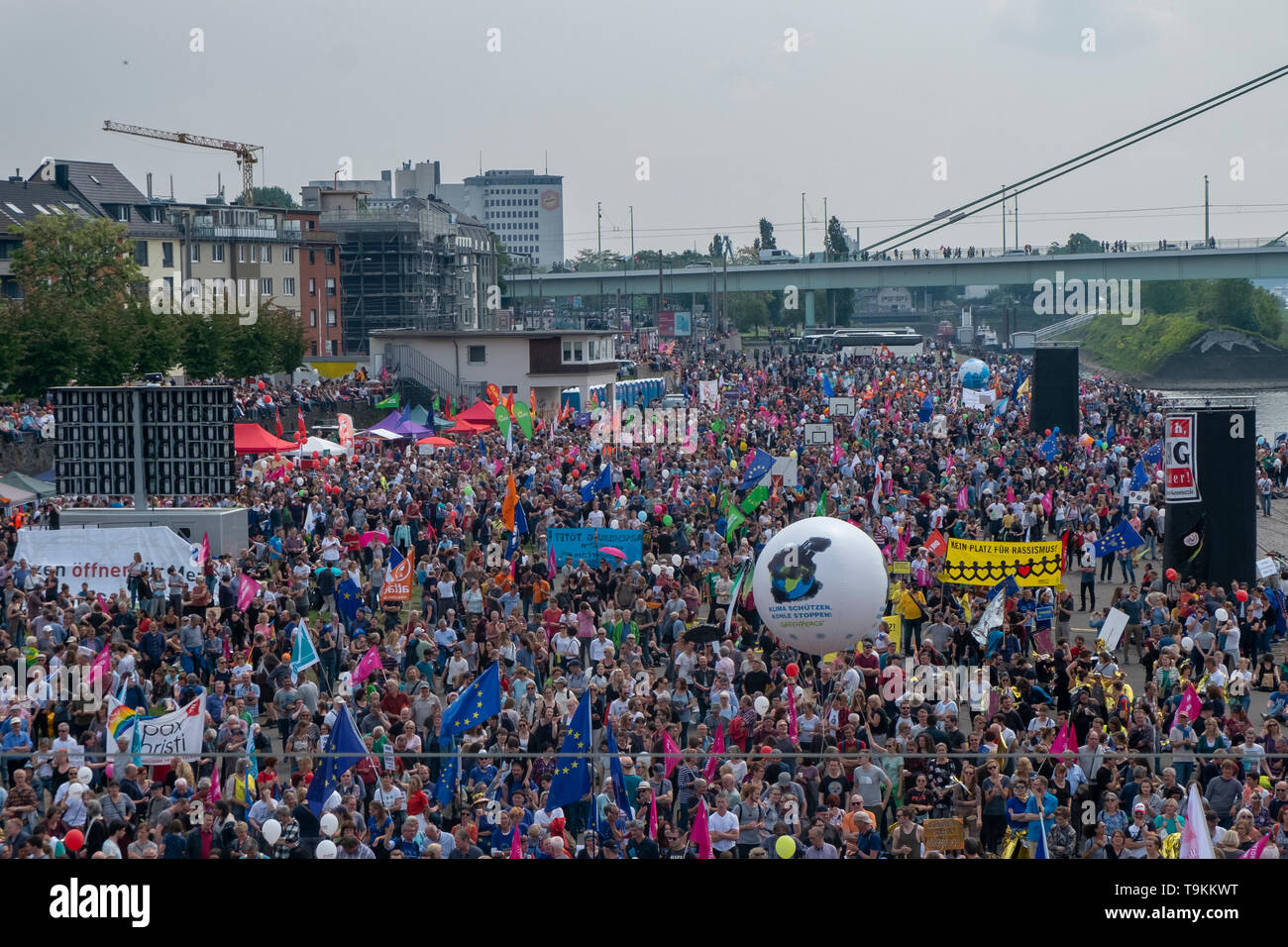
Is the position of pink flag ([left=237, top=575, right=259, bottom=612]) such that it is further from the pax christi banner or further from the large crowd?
the pax christi banner

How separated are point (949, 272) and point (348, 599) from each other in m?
94.9

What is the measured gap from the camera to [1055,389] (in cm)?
4616

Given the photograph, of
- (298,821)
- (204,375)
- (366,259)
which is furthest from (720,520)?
(366,259)

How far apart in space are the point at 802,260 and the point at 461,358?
6667 cm

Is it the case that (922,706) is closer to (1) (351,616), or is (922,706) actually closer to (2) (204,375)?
(1) (351,616)

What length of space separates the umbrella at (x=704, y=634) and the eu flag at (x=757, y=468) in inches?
452

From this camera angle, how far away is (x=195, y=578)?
2259 cm

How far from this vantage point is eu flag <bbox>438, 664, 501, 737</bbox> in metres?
14.6

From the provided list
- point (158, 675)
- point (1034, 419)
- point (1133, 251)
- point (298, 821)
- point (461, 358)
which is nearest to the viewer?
point (298, 821)

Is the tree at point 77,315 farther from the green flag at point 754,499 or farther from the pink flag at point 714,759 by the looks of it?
the pink flag at point 714,759

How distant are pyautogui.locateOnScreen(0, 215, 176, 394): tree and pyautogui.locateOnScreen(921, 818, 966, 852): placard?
4308 centimetres

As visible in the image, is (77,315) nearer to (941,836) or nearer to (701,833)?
(701,833)

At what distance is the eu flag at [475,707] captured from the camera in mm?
14555

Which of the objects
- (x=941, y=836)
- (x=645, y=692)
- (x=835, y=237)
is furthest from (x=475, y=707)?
(x=835, y=237)
